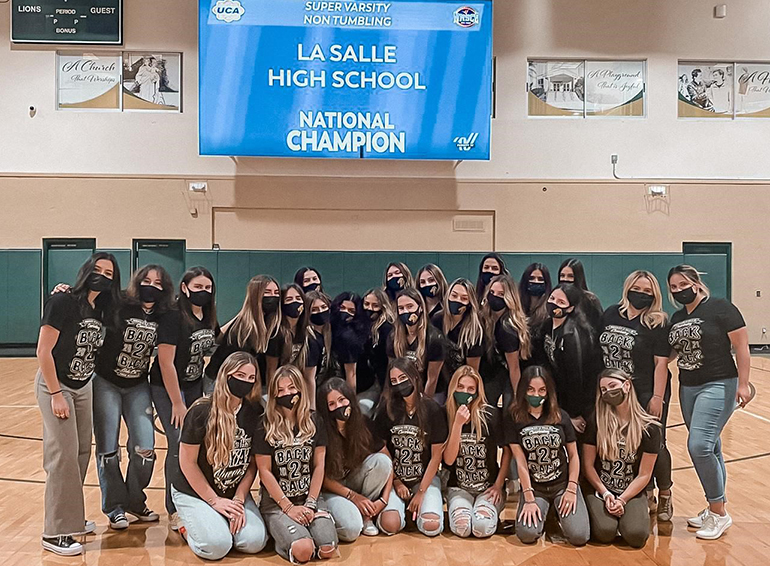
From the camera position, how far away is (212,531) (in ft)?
13.9

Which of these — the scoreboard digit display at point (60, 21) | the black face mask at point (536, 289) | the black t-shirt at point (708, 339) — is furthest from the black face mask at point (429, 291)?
the scoreboard digit display at point (60, 21)

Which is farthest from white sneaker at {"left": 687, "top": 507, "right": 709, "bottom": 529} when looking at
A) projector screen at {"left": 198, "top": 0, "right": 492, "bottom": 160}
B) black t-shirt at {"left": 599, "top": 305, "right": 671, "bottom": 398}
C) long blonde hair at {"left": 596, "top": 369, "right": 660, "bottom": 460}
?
projector screen at {"left": 198, "top": 0, "right": 492, "bottom": 160}

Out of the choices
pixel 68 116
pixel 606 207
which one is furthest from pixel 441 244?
pixel 68 116

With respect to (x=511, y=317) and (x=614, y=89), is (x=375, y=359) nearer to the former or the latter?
(x=511, y=317)

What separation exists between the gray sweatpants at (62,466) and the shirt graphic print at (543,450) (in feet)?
8.96

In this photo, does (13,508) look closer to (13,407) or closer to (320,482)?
(320,482)

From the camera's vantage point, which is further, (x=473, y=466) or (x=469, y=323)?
(x=469, y=323)

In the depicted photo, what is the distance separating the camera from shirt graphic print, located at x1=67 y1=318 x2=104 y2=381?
14.3 ft

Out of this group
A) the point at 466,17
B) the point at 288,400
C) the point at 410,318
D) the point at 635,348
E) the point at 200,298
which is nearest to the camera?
the point at 288,400

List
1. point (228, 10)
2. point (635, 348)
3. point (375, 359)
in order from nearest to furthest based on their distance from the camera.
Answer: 1. point (635, 348)
2. point (375, 359)
3. point (228, 10)

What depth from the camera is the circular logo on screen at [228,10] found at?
534 inches

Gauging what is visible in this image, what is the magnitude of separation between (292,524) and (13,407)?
6.63m

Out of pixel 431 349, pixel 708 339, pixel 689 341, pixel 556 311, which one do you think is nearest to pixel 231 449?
pixel 431 349

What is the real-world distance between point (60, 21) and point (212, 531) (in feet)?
44.1
